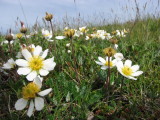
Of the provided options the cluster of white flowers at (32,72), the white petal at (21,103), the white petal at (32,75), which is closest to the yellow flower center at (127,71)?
the cluster of white flowers at (32,72)

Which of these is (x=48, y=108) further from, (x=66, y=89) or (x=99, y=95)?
(x=99, y=95)

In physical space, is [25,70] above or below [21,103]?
above

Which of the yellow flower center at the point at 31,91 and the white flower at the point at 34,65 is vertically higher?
the white flower at the point at 34,65

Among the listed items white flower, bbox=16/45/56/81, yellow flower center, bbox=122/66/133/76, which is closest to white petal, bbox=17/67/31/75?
white flower, bbox=16/45/56/81

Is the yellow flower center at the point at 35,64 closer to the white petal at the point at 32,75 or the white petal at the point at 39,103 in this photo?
the white petal at the point at 32,75

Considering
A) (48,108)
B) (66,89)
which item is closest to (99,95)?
(66,89)

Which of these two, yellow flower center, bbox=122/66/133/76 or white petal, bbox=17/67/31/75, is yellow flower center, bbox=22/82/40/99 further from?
yellow flower center, bbox=122/66/133/76

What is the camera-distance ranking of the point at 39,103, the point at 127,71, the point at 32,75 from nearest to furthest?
the point at 39,103
the point at 32,75
the point at 127,71

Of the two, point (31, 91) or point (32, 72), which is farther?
point (32, 72)

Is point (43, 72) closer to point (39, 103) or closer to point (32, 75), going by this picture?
→ point (32, 75)

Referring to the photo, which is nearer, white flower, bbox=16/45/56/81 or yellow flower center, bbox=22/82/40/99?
yellow flower center, bbox=22/82/40/99

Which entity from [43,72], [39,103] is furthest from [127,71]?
[39,103]
